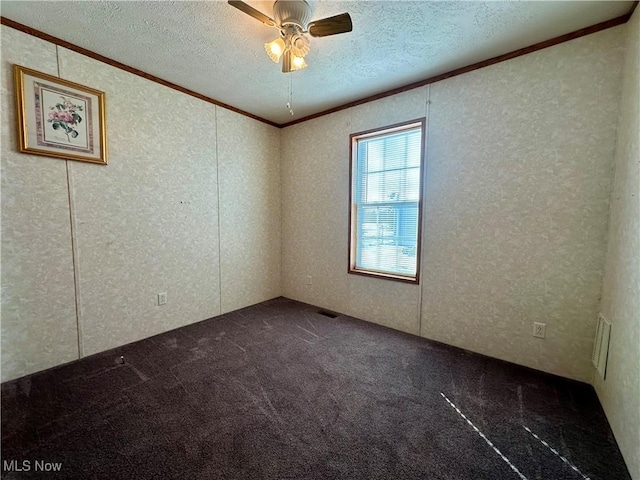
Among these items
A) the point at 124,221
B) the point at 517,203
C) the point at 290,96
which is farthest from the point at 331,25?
the point at 124,221

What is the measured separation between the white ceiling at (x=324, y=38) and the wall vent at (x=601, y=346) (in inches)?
77.5

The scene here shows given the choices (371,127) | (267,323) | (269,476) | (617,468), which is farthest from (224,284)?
(617,468)

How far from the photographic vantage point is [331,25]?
1.53 meters

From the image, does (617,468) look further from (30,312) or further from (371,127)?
(30,312)

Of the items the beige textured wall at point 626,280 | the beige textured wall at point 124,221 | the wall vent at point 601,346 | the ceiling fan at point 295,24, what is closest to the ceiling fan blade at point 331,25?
the ceiling fan at point 295,24

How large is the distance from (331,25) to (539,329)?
2595 millimetres

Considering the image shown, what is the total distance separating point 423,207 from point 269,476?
2.31 meters

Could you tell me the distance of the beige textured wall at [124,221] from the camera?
6.10 ft

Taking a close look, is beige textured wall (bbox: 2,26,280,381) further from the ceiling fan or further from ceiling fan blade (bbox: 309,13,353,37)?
ceiling fan blade (bbox: 309,13,353,37)

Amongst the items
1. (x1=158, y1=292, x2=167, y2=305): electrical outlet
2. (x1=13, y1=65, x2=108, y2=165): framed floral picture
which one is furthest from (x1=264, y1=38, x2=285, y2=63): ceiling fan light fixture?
(x1=158, y1=292, x2=167, y2=305): electrical outlet

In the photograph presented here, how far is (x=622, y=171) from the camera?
62.4 inches

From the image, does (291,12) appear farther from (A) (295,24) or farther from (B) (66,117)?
(B) (66,117)

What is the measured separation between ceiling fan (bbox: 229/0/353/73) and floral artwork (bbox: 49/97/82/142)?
165 cm

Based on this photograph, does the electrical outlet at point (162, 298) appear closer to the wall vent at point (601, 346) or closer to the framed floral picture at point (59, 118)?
the framed floral picture at point (59, 118)
